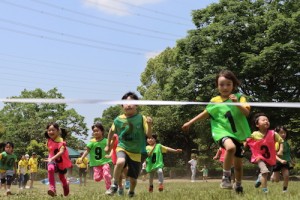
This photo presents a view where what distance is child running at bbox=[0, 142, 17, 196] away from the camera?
1546cm

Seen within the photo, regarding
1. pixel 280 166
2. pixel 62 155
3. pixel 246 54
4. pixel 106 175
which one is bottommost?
pixel 106 175

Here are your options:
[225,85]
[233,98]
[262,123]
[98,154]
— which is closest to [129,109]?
[225,85]

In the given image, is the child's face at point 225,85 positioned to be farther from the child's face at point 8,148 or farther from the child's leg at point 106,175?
the child's face at point 8,148

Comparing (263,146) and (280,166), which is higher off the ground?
(263,146)

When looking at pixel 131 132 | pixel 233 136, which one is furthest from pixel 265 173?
pixel 131 132

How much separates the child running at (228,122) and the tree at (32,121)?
188 ft

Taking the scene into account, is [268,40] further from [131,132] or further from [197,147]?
[131,132]

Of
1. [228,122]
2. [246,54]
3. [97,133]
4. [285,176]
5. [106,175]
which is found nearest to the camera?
[228,122]

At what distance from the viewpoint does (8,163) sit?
15.6 metres

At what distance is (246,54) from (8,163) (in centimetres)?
2173

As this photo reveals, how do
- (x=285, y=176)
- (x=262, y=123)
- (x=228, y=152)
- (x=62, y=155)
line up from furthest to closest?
(x=285, y=176)
(x=62, y=155)
(x=262, y=123)
(x=228, y=152)

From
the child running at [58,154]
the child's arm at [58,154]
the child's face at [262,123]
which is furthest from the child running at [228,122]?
the child running at [58,154]

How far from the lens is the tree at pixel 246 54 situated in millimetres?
33062

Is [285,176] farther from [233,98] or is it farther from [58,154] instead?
[58,154]
